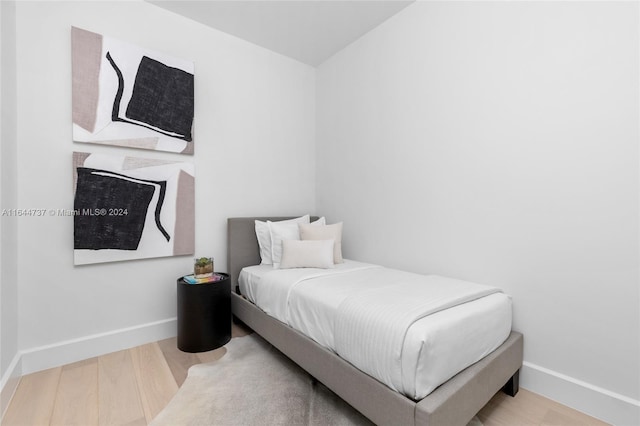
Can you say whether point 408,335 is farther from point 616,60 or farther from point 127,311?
point 127,311

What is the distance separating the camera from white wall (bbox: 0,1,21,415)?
1.64 meters

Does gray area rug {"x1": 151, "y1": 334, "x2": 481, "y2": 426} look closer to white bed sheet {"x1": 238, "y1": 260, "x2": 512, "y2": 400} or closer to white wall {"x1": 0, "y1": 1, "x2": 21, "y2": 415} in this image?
white bed sheet {"x1": 238, "y1": 260, "x2": 512, "y2": 400}

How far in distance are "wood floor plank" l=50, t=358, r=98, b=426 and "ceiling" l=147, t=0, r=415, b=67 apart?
2748 millimetres

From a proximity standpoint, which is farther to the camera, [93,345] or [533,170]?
[93,345]

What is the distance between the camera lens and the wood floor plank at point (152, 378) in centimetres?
159

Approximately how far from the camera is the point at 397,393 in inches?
47.5

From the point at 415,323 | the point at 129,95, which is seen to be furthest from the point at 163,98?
the point at 415,323

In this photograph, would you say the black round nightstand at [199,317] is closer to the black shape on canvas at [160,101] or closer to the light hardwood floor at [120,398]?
the light hardwood floor at [120,398]

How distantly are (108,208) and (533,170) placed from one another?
9.34ft

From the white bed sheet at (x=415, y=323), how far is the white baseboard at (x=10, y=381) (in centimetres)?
140

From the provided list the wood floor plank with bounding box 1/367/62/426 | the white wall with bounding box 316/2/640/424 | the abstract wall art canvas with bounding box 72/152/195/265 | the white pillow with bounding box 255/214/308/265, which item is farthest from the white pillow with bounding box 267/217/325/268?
the wood floor plank with bounding box 1/367/62/426

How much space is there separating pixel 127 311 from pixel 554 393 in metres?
2.87

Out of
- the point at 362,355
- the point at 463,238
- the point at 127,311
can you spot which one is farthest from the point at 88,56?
the point at 463,238

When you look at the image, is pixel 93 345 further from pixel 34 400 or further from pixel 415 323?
pixel 415 323
